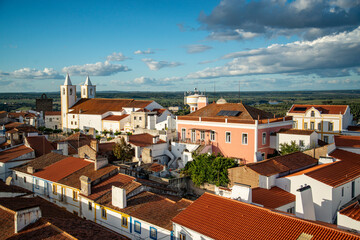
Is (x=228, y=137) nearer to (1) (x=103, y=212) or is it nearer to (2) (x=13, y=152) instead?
(1) (x=103, y=212)

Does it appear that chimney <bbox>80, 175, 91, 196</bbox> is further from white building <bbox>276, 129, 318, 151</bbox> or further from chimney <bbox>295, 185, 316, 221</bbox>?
white building <bbox>276, 129, 318, 151</bbox>

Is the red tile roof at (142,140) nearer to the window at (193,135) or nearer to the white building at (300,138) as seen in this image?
the window at (193,135)

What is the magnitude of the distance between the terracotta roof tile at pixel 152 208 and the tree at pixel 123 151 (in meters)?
14.1

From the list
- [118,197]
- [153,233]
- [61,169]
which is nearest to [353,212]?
[153,233]

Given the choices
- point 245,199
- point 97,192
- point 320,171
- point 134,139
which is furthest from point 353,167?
point 134,139

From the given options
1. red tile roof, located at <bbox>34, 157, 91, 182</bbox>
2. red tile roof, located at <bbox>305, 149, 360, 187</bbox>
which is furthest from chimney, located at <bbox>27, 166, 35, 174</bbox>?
red tile roof, located at <bbox>305, 149, 360, 187</bbox>

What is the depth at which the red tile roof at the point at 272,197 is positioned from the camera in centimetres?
1831

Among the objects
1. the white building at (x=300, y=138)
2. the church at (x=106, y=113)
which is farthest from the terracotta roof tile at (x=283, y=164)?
the church at (x=106, y=113)

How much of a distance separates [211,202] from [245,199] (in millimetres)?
1876

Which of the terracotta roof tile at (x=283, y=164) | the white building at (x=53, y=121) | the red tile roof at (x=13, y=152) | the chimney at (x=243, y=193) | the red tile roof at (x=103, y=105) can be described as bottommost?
the white building at (x=53, y=121)

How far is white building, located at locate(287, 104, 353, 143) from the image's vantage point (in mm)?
47531

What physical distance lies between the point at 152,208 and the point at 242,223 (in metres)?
5.91

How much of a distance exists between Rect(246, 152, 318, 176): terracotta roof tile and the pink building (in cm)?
539

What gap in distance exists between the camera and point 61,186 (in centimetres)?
2302
